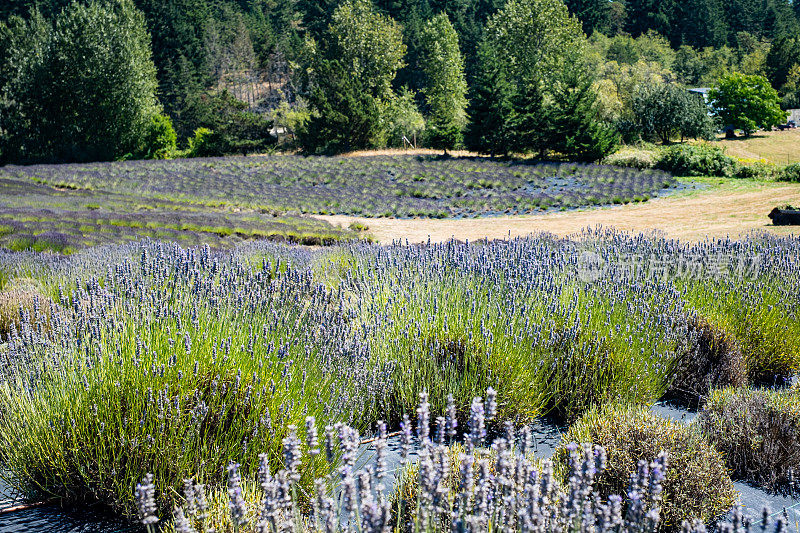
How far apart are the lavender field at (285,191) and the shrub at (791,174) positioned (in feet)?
15.8

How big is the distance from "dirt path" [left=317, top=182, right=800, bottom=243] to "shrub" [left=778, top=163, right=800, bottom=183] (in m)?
2.84

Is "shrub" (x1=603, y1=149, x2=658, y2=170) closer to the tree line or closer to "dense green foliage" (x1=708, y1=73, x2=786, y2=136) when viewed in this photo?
the tree line

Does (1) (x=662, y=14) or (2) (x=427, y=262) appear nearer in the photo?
(2) (x=427, y=262)

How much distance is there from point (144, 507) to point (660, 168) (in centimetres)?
3416

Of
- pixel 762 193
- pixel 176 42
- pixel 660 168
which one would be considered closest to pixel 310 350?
pixel 762 193

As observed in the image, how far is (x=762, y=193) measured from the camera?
2366 cm

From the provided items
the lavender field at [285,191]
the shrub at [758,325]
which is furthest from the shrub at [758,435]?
the lavender field at [285,191]

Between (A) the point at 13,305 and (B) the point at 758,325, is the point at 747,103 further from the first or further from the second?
(A) the point at 13,305

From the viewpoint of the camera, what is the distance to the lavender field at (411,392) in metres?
2.04

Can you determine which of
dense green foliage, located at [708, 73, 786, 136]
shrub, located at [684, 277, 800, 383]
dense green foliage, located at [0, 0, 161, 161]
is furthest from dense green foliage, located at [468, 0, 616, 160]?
shrub, located at [684, 277, 800, 383]

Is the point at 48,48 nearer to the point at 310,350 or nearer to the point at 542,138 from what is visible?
the point at 542,138

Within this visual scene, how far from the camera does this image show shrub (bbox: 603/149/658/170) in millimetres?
32688

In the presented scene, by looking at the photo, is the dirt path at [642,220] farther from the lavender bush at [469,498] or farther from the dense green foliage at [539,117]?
the lavender bush at [469,498]

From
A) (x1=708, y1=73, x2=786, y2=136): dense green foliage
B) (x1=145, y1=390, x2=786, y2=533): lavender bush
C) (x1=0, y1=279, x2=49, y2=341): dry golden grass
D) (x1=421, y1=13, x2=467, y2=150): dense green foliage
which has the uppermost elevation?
(x1=421, y1=13, x2=467, y2=150): dense green foliage
